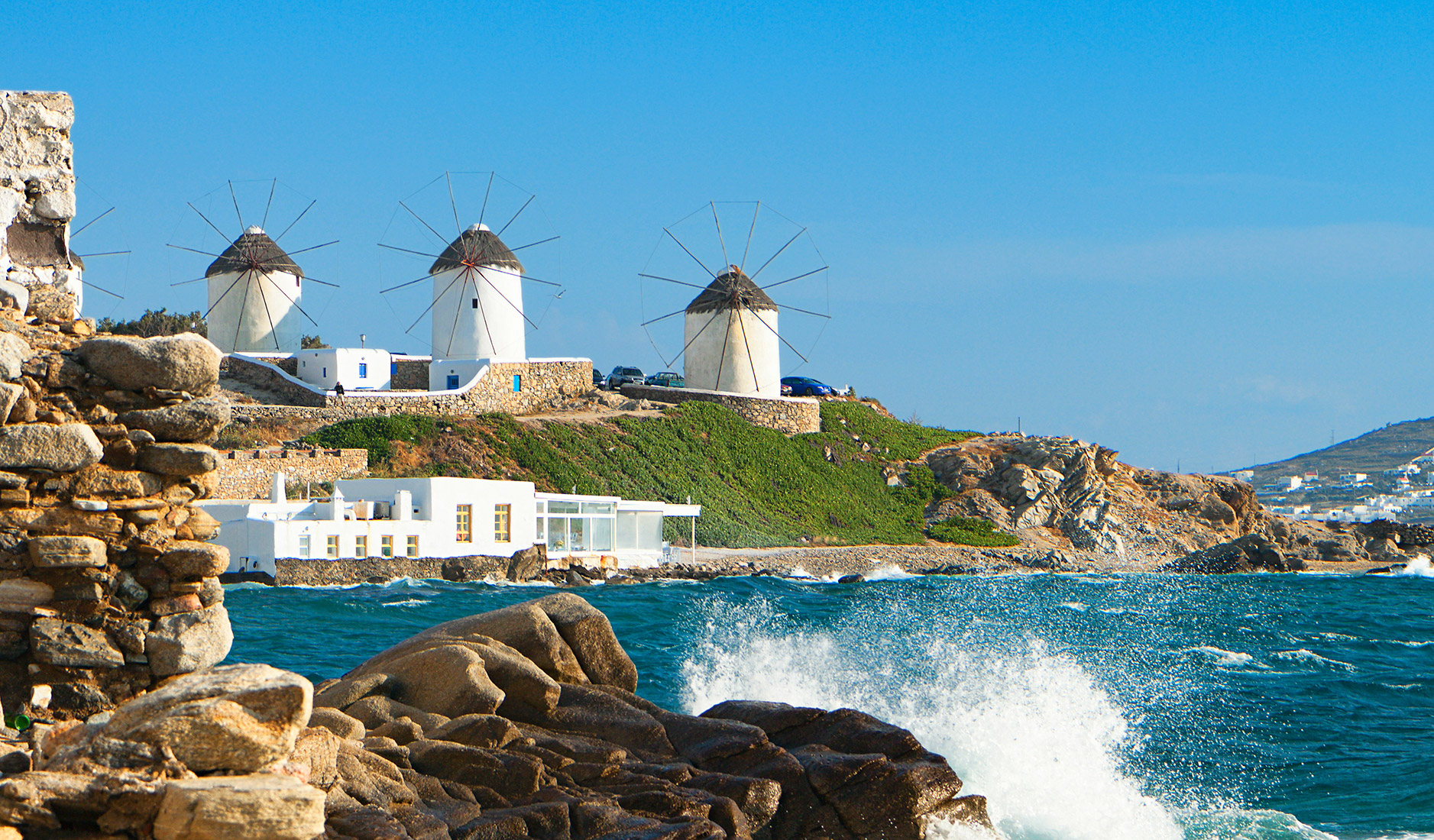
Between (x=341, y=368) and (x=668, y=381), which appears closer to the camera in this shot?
(x=341, y=368)

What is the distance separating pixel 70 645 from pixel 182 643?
0.61 metres

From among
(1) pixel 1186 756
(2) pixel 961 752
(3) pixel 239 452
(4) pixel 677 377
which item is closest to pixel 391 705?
(2) pixel 961 752

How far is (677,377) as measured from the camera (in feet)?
236

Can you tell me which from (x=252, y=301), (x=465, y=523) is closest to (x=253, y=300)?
(x=252, y=301)

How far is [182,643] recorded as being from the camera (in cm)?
734

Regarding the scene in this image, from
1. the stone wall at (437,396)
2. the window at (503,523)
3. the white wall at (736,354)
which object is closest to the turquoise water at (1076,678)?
the window at (503,523)

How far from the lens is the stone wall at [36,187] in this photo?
8.66 meters

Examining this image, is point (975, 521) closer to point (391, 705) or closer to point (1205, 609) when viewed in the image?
point (1205, 609)

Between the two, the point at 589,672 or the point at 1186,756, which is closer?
the point at 589,672

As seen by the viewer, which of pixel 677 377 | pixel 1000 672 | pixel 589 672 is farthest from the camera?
pixel 677 377

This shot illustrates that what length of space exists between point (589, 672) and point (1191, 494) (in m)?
59.7

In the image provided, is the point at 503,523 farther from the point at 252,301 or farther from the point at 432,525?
the point at 252,301

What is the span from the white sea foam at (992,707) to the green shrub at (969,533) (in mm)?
34206

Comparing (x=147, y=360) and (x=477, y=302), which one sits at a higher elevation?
(x=477, y=302)
